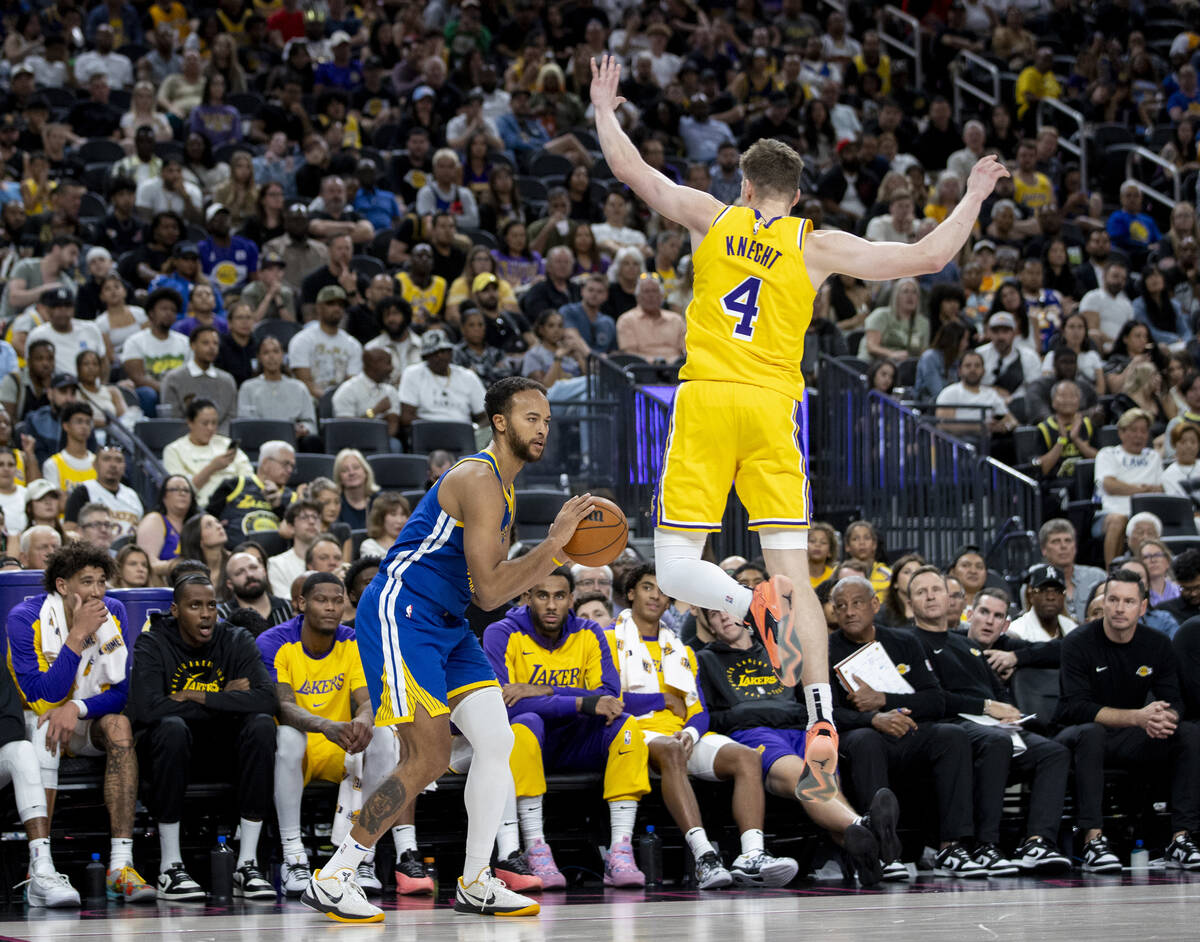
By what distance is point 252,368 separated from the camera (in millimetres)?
12852

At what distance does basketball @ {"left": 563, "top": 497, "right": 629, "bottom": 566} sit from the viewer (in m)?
5.52

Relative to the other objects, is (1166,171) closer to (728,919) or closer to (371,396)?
(371,396)

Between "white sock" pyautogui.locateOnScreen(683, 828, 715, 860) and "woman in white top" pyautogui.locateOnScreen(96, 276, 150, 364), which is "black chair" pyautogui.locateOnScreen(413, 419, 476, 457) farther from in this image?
"white sock" pyautogui.locateOnScreen(683, 828, 715, 860)

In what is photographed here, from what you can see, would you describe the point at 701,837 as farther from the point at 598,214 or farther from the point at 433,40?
the point at 433,40

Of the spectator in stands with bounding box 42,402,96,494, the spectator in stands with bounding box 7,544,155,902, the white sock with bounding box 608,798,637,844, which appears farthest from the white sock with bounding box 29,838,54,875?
the spectator in stands with bounding box 42,402,96,494

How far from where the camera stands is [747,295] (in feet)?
18.7

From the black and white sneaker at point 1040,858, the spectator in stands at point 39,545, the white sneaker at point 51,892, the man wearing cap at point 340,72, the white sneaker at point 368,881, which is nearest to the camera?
the white sneaker at point 51,892

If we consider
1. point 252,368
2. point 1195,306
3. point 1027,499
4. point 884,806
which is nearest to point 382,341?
point 252,368

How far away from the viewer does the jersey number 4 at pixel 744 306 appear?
5703 mm

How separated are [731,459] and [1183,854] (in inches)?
161

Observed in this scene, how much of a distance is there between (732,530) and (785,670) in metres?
6.36

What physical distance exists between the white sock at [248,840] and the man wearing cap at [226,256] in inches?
297

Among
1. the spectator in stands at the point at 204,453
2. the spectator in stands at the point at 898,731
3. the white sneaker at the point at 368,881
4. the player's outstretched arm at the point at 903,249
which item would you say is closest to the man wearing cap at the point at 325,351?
the spectator in stands at the point at 204,453

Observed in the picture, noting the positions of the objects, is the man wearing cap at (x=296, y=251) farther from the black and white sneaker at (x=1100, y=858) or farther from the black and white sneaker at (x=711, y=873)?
the black and white sneaker at (x=1100, y=858)
